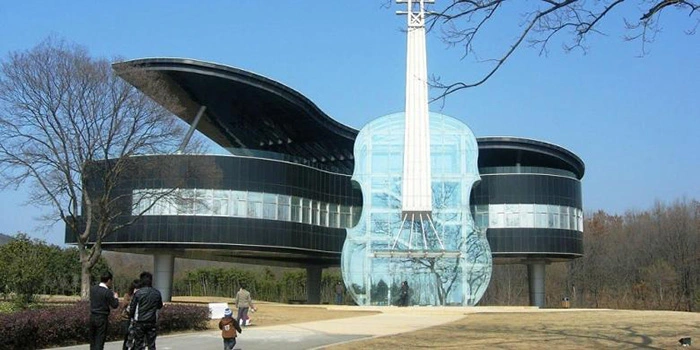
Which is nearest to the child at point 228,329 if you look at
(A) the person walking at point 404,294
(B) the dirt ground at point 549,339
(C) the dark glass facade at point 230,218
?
(B) the dirt ground at point 549,339

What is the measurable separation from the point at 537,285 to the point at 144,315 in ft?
183

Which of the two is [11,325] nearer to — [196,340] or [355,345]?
[196,340]

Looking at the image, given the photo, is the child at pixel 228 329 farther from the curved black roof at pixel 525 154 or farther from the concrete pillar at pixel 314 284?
the concrete pillar at pixel 314 284

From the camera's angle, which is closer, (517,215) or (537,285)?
(517,215)

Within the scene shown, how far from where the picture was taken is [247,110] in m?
58.4

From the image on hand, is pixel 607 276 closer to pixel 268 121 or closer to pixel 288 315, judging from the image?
pixel 268 121

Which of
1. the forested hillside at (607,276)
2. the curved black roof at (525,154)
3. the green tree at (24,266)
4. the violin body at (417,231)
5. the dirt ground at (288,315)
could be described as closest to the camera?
the green tree at (24,266)

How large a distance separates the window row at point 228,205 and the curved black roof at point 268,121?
11.1 ft

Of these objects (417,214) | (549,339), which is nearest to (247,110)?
(417,214)

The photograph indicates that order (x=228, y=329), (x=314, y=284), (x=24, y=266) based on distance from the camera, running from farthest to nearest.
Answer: (x=314, y=284)
(x=24, y=266)
(x=228, y=329)

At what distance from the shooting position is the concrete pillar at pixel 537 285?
64.1 m

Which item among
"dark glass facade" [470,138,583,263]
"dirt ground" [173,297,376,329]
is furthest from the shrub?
"dark glass facade" [470,138,583,263]

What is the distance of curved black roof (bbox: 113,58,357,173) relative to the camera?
50469mm

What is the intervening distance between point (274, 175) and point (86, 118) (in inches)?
755
